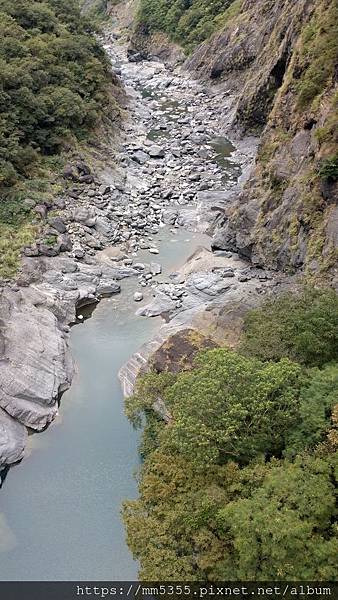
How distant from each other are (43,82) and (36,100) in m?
4.31

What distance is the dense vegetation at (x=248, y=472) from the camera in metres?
15.0

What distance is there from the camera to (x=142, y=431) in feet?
82.9

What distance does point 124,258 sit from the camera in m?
39.8

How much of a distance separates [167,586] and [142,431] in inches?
369

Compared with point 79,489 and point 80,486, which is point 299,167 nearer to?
point 80,486

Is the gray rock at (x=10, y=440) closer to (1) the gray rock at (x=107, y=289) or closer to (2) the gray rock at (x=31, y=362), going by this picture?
(2) the gray rock at (x=31, y=362)

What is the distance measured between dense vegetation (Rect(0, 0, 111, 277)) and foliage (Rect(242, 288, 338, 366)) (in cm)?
1841

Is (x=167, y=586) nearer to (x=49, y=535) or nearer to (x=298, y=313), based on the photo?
(x=49, y=535)

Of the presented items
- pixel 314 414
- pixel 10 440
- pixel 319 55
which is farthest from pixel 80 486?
pixel 319 55

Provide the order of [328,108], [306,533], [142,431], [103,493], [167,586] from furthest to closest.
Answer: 1. [328,108]
2. [142,431]
3. [103,493]
4. [167,586]
5. [306,533]

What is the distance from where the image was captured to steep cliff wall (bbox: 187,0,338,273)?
1218 inches

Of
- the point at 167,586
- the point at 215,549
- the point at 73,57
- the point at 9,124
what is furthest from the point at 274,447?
the point at 73,57

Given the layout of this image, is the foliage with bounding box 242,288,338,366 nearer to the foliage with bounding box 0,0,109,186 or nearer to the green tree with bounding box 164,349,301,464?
the green tree with bounding box 164,349,301,464

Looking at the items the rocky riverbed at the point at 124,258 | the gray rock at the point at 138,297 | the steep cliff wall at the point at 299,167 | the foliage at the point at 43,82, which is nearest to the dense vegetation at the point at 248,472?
the rocky riverbed at the point at 124,258
